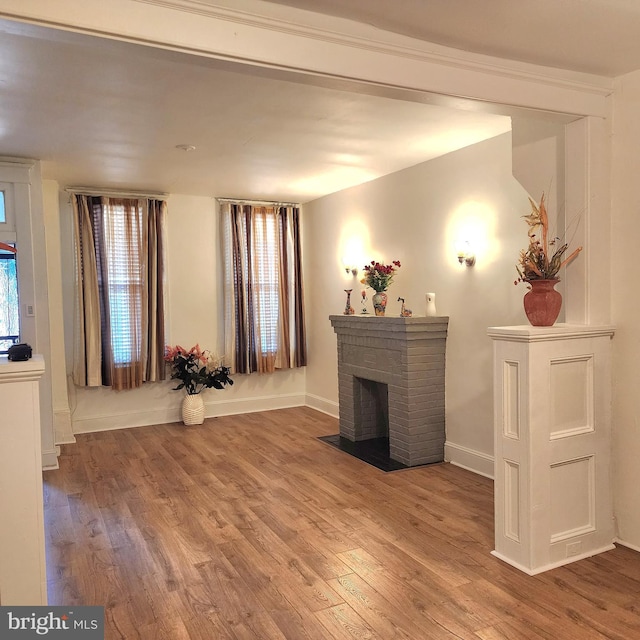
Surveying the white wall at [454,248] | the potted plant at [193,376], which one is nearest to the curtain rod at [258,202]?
the white wall at [454,248]

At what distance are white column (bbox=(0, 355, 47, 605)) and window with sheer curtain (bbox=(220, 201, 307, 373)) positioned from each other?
4563mm

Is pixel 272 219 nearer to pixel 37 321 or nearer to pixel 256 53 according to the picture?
A: pixel 37 321

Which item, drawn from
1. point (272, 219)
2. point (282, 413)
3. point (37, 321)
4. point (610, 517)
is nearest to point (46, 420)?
point (37, 321)

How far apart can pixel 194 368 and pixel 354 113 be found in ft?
12.0

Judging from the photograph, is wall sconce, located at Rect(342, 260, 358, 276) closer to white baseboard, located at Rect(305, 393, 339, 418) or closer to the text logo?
white baseboard, located at Rect(305, 393, 339, 418)

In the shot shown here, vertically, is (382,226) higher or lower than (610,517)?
higher

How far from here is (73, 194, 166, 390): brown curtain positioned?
5.86 m

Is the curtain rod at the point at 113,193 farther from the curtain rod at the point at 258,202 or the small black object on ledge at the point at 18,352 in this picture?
the small black object on ledge at the point at 18,352

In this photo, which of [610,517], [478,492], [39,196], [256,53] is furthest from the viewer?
[39,196]

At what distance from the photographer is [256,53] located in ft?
6.93

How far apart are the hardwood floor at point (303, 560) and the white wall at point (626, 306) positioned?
10.9 inches

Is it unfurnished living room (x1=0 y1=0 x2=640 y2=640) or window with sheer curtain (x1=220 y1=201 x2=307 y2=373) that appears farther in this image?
window with sheer curtain (x1=220 y1=201 x2=307 y2=373)

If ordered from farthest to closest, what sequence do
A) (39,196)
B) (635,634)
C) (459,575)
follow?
(39,196) → (459,575) → (635,634)

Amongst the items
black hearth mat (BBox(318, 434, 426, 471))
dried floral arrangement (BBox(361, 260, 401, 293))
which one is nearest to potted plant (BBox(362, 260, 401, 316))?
dried floral arrangement (BBox(361, 260, 401, 293))
